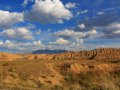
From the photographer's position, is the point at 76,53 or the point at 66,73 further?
the point at 76,53

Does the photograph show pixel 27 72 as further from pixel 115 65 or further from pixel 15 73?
pixel 115 65

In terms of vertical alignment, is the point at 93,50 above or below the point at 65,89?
above

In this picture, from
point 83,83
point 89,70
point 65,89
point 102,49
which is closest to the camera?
point 65,89

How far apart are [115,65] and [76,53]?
136 feet

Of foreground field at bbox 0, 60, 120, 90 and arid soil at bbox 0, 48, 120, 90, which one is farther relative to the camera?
foreground field at bbox 0, 60, 120, 90

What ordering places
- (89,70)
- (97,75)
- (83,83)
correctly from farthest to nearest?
(89,70), (97,75), (83,83)

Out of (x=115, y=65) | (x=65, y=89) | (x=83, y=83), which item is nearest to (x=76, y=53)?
(x=115, y=65)

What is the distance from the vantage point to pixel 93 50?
8781 cm

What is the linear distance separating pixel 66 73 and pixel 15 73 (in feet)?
24.8

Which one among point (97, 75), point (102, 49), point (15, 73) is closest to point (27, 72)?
point (15, 73)

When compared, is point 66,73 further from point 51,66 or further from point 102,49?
point 102,49

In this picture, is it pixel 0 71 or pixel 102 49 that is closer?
pixel 0 71

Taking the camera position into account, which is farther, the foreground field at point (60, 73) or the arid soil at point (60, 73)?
the foreground field at point (60, 73)

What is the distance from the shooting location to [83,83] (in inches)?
1388
